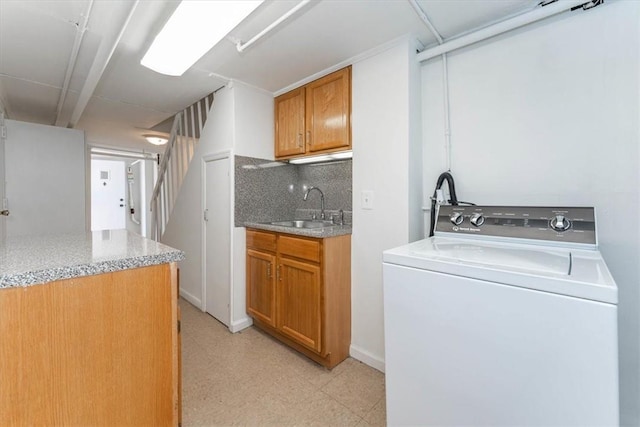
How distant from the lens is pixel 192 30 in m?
1.46

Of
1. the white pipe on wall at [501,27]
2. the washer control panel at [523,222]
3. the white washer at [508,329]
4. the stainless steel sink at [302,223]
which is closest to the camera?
the white washer at [508,329]

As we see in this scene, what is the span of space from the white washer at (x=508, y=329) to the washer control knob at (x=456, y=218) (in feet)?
0.80

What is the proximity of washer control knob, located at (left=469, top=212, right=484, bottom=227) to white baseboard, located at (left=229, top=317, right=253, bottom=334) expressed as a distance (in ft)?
6.63

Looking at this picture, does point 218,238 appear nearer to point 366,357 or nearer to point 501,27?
point 366,357

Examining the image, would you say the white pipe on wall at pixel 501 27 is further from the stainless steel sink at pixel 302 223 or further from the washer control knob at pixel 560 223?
the stainless steel sink at pixel 302 223

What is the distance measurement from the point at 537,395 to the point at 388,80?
1775 millimetres

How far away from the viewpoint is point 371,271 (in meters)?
1.99

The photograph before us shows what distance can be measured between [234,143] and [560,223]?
2.26 meters

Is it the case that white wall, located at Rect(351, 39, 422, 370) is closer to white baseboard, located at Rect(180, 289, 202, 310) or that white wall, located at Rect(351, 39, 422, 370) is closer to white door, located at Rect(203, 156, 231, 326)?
white door, located at Rect(203, 156, 231, 326)

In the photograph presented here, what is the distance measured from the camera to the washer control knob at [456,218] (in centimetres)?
156

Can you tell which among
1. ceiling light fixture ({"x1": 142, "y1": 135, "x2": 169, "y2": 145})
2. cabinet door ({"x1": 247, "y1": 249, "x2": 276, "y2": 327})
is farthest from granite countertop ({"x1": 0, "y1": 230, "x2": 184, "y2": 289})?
ceiling light fixture ({"x1": 142, "y1": 135, "x2": 169, "y2": 145})

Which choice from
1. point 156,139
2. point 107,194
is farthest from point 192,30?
point 107,194

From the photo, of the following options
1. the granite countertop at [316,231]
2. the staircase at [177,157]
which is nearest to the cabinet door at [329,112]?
the granite countertop at [316,231]

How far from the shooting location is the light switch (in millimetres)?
1986
